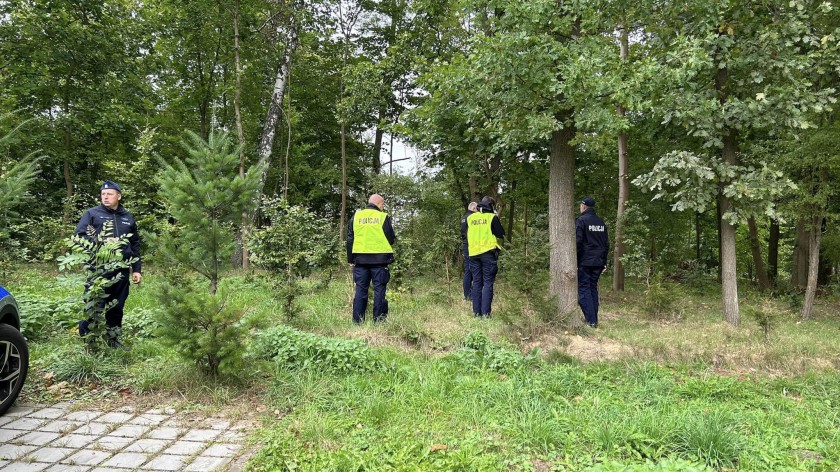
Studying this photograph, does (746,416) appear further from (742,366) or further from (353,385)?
(353,385)

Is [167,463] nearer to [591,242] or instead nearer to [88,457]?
[88,457]

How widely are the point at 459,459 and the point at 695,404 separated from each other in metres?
2.28

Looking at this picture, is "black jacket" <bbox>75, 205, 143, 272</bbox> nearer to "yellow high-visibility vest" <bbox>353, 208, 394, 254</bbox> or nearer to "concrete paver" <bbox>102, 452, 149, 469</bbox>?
"yellow high-visibility vest" <bbox>353, 208, 394, 254</bbox>

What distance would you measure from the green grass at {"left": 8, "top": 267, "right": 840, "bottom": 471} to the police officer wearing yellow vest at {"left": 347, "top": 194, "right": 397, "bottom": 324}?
45 centimetres

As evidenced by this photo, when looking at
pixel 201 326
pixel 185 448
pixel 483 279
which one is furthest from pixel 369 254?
pixel 185 448

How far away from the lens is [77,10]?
1483cm

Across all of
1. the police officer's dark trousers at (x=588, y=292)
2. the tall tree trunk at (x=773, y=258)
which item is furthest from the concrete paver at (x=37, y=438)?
the tall tree trunk at (x=773, y=258)

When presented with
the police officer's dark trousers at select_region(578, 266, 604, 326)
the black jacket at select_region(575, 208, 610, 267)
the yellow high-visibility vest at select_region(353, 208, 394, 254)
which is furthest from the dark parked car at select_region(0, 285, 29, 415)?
the black jacket at select_region(575, 208, 610, 267)

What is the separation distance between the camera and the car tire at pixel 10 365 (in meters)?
3.81

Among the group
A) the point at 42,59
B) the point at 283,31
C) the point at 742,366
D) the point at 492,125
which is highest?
the point at 283,31

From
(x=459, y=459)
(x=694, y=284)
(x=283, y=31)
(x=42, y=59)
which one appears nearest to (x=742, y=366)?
(x=459, y=459)

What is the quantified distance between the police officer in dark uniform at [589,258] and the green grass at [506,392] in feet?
2.65

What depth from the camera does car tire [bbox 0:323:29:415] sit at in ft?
12.5

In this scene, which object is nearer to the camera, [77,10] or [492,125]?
[492,125]
